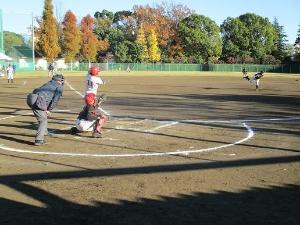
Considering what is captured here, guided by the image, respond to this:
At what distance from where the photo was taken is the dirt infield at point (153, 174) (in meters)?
6.31

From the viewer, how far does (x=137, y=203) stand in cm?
675

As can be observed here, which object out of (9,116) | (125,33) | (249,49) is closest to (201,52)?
(249,49)

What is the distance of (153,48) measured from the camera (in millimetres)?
106188

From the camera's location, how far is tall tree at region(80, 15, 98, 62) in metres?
102

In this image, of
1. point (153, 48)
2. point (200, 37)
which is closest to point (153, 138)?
point (200, 37)

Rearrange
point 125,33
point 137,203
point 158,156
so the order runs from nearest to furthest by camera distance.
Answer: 1. point 137,203
2. point 158,156
3. point 125,33

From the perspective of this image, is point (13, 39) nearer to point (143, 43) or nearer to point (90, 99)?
point (143, 43)

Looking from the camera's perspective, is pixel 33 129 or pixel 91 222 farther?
pixel 33 129

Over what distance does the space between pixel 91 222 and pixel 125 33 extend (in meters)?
115

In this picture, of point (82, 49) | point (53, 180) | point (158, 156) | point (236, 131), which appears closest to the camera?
point (53, 180)

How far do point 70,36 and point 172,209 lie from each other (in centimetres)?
8609

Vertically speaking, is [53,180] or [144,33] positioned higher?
[144,33]

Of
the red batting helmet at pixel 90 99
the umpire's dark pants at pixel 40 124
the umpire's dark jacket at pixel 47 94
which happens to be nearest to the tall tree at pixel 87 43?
the red batting helmet at pixel 90 99

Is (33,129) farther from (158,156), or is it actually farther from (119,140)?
(158,156)
